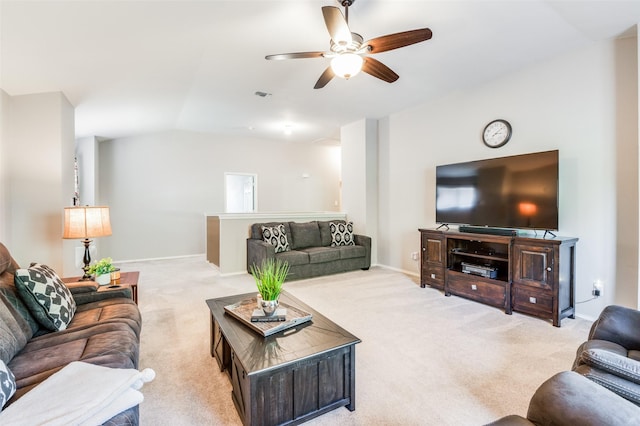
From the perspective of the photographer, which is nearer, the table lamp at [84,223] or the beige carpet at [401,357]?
the beige carpet at [401,357]

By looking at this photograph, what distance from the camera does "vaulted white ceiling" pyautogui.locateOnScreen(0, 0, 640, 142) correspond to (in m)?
2.40

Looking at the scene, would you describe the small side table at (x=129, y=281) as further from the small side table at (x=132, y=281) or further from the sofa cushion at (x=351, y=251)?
the sofa cushion at (x=351, y=251)

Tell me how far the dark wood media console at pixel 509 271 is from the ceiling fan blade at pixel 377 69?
2.13 metres

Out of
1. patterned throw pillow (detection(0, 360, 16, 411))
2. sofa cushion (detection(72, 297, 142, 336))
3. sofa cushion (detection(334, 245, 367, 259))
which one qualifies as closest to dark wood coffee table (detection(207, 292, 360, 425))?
sofa cushion (detection(72, 297, 142, 336))

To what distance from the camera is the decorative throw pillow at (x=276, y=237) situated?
5027 mm

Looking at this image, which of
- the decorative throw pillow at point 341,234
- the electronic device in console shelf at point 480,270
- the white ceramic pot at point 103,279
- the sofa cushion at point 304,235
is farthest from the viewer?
Answer: the decorative throw pillow at point 341,234

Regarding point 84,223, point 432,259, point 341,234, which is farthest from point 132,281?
point 432,259

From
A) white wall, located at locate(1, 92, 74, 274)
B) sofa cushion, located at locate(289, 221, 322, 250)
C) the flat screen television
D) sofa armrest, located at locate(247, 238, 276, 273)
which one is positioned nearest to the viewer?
the flat screen television

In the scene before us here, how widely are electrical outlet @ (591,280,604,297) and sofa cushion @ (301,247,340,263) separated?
319 cm

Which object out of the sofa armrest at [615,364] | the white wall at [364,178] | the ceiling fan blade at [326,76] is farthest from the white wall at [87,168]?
the sofa armrest at [615,364]

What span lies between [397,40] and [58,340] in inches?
115

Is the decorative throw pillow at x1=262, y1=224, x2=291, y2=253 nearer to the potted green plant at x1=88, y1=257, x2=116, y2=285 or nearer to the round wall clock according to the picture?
the potted green plant at x1=88, y1=257, x2=116, y2=285

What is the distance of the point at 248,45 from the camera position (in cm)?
308

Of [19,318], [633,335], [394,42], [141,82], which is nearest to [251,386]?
Result: [19,318]
